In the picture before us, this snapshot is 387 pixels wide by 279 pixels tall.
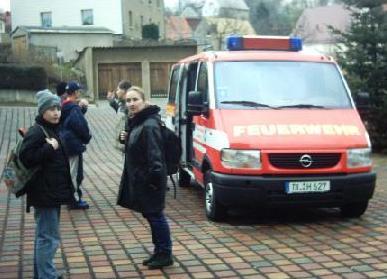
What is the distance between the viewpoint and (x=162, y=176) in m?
5.57

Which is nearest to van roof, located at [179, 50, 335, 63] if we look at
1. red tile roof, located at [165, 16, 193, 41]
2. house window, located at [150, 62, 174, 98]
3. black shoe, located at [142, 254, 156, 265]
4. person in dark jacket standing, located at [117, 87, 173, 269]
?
person in dark jacket standing, located at [117, 87, 173, 269]

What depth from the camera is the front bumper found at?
281 inches

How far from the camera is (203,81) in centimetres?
852

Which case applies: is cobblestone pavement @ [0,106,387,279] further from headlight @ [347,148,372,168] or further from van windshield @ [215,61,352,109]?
van windshield @ [215,61,352,109]

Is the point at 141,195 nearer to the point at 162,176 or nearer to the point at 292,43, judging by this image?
the point at 162,176

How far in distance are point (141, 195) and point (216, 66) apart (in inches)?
126

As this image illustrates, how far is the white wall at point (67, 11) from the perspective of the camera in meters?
54.8

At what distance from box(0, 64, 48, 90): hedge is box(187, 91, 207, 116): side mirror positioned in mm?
23596

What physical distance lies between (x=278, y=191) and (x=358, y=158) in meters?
1.05

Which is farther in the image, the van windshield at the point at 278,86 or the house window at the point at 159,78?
the house window at the point at 159,78

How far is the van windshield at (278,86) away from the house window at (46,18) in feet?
172

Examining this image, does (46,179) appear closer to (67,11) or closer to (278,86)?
(278,86)

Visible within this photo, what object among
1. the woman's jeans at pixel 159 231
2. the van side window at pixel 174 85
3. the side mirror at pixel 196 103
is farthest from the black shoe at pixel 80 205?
the woman's jeans at pixel 159 231

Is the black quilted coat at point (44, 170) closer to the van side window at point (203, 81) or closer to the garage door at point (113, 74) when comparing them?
the van side window at point (203, 81)
